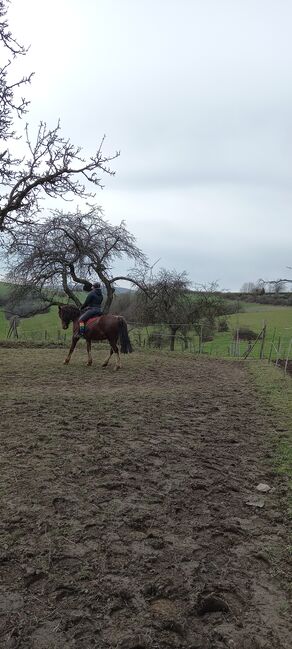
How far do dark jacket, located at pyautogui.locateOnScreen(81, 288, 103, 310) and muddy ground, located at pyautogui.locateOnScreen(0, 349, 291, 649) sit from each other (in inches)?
213

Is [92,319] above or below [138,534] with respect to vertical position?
above

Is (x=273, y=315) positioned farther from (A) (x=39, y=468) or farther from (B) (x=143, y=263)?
(A) (x=39, y=468)

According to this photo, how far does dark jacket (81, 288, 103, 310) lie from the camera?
12.0 metres

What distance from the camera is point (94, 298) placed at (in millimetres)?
12102

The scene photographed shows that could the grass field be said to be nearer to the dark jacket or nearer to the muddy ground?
the dark jacket

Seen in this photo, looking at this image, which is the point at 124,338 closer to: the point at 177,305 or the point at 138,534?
the point at 138,534

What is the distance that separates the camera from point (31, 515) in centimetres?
343

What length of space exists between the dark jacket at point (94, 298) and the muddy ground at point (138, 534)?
541 centimetres

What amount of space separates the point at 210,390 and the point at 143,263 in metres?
14.9

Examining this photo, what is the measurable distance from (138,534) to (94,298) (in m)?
9.16

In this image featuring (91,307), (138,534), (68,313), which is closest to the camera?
(138,534)

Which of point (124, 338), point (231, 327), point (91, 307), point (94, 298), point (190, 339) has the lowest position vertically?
point (190, 339)

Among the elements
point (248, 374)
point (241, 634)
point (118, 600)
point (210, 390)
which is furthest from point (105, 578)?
point (248, 374)

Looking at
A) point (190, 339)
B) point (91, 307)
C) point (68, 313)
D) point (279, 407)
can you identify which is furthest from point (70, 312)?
point (190, 339)
